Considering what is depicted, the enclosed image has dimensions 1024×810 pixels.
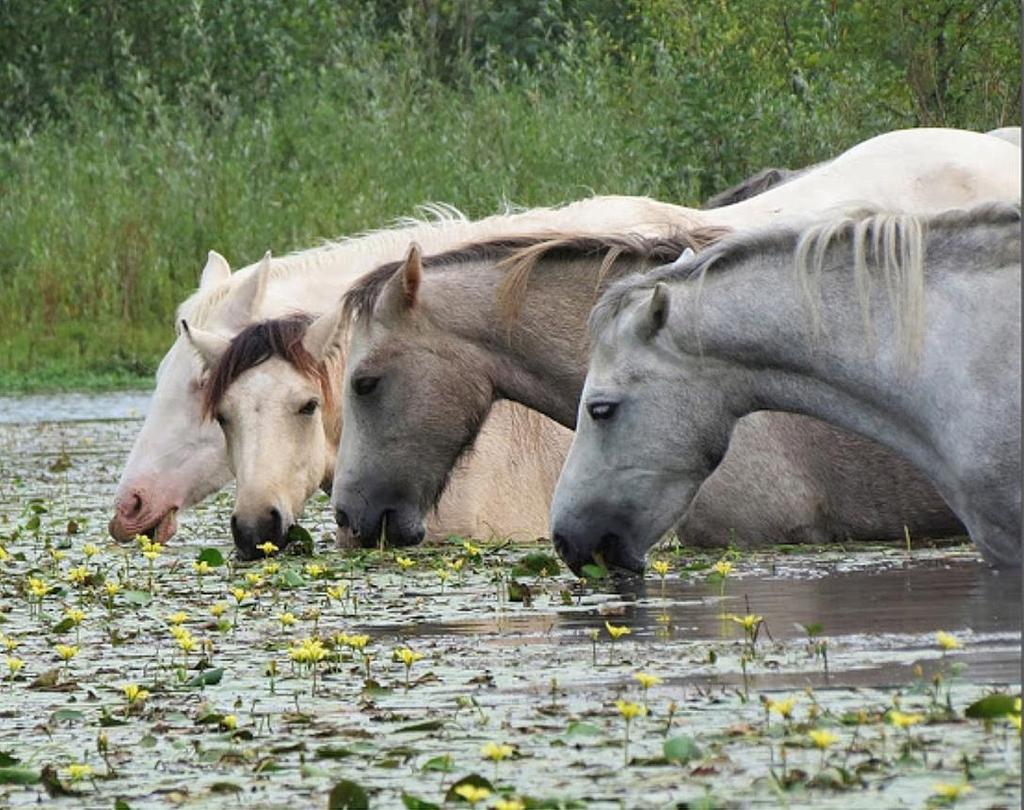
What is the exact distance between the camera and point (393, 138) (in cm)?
2238

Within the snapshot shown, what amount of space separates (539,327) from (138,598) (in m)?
1.81

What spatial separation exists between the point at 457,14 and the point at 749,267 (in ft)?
73.3

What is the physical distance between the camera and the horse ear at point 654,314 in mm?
7293

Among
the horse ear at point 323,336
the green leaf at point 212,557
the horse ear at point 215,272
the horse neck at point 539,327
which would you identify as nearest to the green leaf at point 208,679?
the green leaf at point 212,557

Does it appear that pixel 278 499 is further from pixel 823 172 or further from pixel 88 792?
pixel 88 792

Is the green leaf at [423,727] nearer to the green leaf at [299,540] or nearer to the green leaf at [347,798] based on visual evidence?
the green leaf at [347,798]

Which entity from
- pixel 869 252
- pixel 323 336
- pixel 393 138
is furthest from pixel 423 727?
pixel 393 138

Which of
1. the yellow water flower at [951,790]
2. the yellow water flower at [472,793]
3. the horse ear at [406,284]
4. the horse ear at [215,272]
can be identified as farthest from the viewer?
the horse ear at [215,272]

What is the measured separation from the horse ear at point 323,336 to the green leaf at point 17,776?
484cm

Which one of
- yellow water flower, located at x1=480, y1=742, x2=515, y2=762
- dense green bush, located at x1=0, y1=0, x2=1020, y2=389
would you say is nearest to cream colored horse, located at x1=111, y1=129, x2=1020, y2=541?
yellow water flower, located at x1=480, y1=742, x2=515, y2=762

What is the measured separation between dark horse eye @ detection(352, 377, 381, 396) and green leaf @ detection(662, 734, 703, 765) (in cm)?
461

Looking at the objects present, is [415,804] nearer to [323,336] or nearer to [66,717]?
[66,717]

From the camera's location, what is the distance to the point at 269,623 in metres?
7.55

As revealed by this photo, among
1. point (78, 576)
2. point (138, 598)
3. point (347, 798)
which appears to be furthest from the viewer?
point (78, 576)
